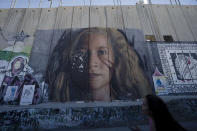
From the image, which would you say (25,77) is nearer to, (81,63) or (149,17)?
(81,63)

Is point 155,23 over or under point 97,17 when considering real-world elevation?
under

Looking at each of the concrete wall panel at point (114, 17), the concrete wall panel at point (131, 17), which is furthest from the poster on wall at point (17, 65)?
the concrete wall panel at point (131, 17)

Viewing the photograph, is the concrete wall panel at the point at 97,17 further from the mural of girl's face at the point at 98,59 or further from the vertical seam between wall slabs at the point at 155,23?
the vertical seam between wall slabs at the point at 155,23

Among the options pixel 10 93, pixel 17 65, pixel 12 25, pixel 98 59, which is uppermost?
pixel 12 25

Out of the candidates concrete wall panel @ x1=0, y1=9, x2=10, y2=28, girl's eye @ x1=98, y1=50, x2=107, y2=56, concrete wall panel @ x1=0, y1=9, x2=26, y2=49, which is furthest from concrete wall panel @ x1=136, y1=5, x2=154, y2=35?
concrete wall panel @ x1=0, y1=9, x2=10, y2=28

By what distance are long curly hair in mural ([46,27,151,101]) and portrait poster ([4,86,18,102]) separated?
1.64 m

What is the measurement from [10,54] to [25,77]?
1.82 metres

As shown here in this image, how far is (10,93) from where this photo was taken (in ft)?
19.5

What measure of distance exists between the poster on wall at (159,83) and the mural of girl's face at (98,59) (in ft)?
7.61

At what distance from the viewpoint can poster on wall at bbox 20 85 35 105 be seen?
5.73 metres

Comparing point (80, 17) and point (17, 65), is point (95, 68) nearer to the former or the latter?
point (80, 17)

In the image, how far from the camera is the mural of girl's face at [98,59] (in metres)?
6.22

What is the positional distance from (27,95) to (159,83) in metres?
6.47

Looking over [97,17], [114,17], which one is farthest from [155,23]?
[97,17]
